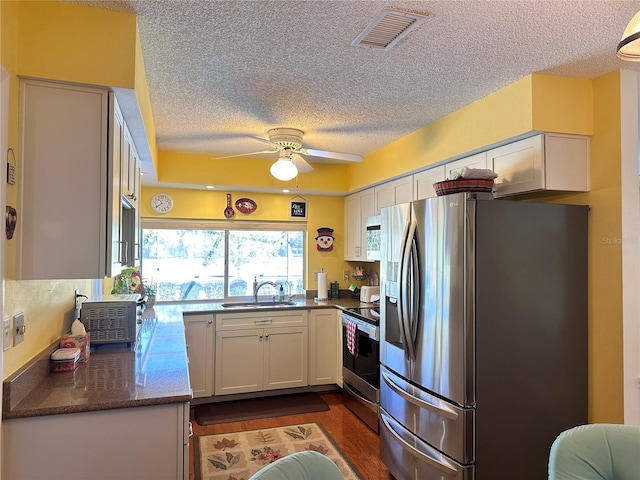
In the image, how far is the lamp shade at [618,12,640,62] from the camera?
1102mm

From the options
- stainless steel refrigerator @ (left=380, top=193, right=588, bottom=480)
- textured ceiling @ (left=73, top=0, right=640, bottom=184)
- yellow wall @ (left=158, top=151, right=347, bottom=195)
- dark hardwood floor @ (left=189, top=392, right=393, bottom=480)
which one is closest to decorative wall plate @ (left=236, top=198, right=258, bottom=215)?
yellow wall @ (left=158, top=151, right=347, bottom=195)

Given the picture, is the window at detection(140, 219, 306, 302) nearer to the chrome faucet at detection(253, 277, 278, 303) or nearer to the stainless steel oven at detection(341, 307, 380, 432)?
the chrome faucet at detection(253, 277, 278, 303)

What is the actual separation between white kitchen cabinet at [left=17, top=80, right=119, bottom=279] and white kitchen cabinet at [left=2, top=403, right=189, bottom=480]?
562 mm

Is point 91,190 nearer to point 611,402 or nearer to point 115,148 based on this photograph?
point 115,148

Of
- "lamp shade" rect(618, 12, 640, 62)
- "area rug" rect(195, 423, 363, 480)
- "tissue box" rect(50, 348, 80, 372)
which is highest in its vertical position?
"lamp shade" rect(618, 12, 640, 62)

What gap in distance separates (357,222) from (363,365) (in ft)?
5.39

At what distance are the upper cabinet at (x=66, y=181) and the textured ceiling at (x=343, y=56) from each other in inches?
17.0

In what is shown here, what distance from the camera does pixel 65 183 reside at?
1.67 meters

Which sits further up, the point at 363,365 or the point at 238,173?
the point at 238,173

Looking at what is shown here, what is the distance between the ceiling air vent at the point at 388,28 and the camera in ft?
5.49

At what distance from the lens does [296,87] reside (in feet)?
8.05

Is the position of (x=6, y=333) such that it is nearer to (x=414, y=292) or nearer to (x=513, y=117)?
(x=414, y=292)

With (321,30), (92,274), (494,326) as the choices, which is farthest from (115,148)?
(494,326)

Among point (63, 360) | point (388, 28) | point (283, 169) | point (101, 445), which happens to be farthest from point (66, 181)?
point (283, 169)
